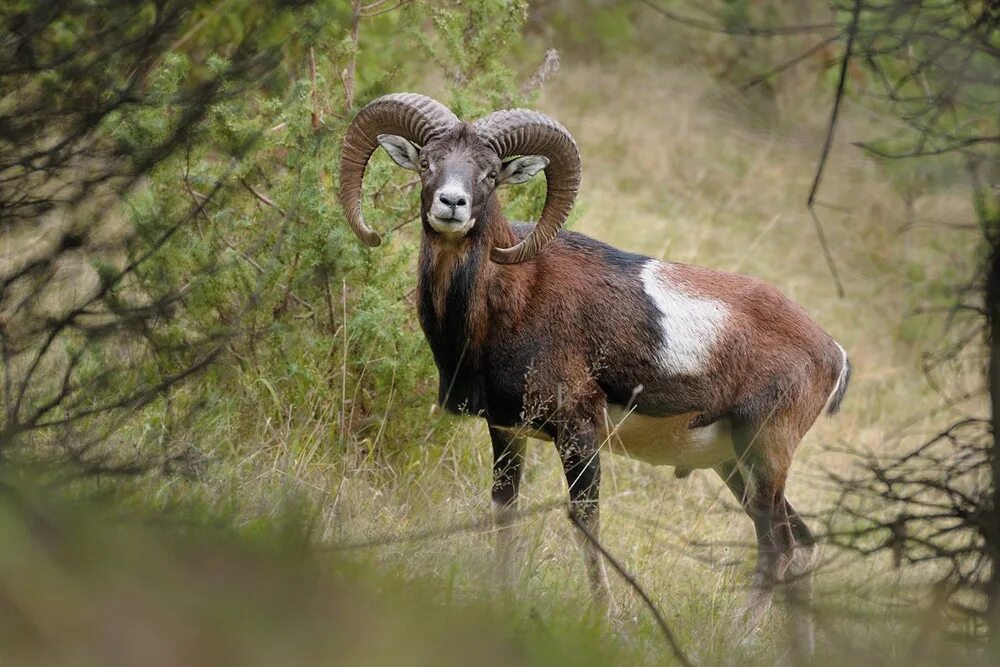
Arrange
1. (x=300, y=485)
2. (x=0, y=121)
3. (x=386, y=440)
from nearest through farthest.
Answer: (x=0, y=121) < (x=300, y=485) < (x=386, y=440)

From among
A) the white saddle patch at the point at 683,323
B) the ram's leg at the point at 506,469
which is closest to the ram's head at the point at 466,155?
the white saddle patch at the point at 683,323

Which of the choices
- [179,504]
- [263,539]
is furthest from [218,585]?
[179,504]

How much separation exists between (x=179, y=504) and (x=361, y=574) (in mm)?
791

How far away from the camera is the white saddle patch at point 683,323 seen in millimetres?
7695

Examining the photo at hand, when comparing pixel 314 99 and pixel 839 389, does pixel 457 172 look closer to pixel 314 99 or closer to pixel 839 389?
pixel 314 99

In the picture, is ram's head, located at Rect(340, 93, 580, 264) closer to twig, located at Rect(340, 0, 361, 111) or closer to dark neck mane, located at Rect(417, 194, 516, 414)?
dark neck mane, located at Rect(417, 194, 516, 414)

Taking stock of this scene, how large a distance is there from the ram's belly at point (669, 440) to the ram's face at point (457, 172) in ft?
4.72

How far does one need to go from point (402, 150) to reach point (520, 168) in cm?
67

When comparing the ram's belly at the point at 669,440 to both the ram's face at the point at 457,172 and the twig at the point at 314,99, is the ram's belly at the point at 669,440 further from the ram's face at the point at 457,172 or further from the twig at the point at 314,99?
the twig at the point at 314,99

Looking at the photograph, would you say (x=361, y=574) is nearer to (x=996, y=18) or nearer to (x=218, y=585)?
(x=218, y=585)

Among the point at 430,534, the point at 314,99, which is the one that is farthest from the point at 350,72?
the point at 430,534

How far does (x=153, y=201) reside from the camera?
25.2ft

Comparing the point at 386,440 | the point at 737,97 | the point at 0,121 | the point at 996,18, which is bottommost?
the point at 386,440

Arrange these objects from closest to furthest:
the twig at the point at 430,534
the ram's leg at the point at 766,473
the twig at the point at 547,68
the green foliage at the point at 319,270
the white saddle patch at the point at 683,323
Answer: the twig at the point at 430,534
the white saddle patch at the point at 683,323
the ram's leg at the point at 766,473
the green foliage at the point at 319,270
the twig at the point at 547,68
